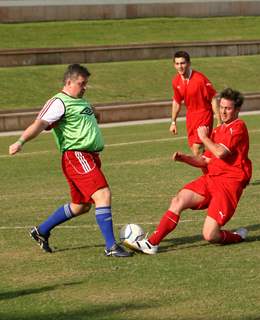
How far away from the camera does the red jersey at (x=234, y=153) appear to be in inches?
404

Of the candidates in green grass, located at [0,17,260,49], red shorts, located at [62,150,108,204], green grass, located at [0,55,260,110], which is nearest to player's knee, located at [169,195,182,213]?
red shorts, located at [62,150,108,204]

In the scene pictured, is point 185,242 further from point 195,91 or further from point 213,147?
point 195,91

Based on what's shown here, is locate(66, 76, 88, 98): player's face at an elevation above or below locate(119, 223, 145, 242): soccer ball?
above

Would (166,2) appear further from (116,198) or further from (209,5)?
(116,198)

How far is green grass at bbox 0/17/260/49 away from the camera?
37.5 metres

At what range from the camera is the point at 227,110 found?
33.5 ft

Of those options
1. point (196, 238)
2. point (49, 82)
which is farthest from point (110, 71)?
point (196, 238)

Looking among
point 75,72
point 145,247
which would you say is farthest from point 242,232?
point 75,72

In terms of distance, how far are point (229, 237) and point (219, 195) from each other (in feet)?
1.48

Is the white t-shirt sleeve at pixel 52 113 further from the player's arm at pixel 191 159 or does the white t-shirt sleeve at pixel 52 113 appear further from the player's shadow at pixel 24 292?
the player's shadow at pixel 24 292

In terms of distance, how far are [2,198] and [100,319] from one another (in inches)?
273

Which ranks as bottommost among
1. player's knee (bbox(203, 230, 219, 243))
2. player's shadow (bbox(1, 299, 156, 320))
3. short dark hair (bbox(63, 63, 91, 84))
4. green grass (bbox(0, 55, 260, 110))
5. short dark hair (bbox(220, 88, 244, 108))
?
green grass (bbox(0, 55, 260, 110))

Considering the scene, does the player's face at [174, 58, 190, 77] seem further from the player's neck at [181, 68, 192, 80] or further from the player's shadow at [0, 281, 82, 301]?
the player's shadow at [0, 281, 82, 301]

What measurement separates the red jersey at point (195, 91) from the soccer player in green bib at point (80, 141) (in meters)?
5.57
